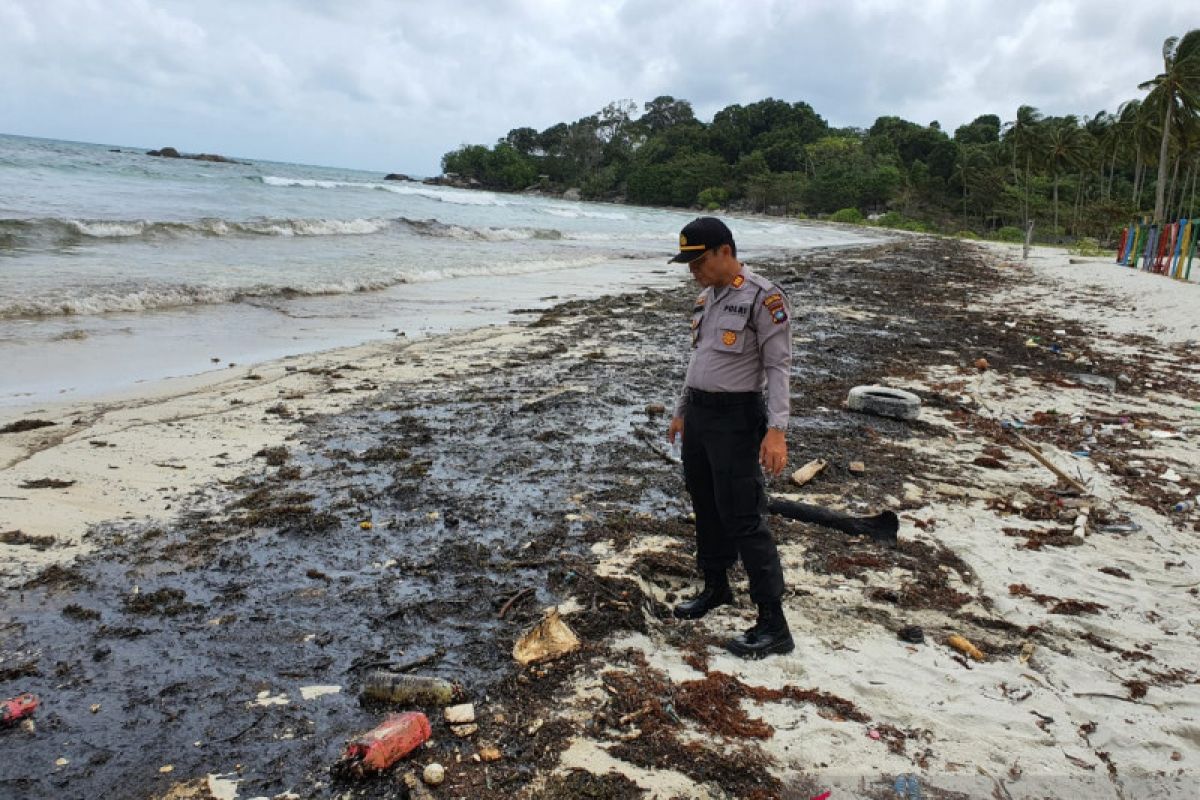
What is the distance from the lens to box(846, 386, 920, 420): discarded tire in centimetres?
692

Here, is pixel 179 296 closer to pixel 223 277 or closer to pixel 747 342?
pixel 223 277

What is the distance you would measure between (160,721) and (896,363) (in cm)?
898

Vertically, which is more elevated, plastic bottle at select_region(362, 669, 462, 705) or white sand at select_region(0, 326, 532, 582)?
white sand at select_region(0, 326, 532, 582)

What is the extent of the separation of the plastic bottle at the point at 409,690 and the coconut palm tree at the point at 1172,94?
1713 inches

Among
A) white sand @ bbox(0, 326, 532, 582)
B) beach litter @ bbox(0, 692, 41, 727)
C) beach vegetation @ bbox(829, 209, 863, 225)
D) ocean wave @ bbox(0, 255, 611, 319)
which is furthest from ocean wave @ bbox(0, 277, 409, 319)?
beach vegetation @ bbox(829, 209, 863, 225)

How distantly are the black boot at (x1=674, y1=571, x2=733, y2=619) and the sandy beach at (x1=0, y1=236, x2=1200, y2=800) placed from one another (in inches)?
3.7

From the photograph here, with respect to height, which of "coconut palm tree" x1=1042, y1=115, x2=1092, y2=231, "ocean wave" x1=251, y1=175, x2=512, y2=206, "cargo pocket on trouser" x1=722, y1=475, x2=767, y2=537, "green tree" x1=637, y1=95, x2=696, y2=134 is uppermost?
"green tree" x1=637, y1=95, x2=696, y2=134

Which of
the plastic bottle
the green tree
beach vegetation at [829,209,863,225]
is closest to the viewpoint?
the plastic bottle

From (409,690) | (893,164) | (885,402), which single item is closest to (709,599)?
(409,690)

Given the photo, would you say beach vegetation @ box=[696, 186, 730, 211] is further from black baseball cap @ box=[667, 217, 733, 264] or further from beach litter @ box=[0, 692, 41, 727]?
beach litter @ box=[0, 692, 41, 727]

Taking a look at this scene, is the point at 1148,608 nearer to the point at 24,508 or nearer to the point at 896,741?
the point at 896,741

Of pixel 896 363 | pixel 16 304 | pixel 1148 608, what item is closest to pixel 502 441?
pixel 1148 608

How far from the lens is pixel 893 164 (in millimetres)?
90000

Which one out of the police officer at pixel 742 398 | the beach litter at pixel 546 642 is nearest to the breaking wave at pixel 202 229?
the beach litter at pixel 546 642
